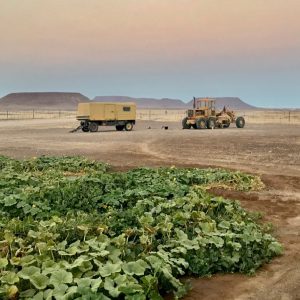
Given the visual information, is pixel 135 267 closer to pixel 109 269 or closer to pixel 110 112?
pixel 109 269

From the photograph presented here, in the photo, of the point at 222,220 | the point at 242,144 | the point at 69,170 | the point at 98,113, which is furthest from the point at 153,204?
the point at 98,113

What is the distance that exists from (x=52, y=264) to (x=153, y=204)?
3385 mm

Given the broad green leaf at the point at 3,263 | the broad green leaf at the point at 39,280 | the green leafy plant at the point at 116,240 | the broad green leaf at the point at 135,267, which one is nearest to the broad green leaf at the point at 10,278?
the green leafy plant at the point at 116,240

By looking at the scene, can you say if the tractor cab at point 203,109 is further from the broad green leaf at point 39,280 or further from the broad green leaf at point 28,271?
the broad green leaf at point 39,280

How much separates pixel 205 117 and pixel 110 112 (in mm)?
8482

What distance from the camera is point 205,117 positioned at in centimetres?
4188

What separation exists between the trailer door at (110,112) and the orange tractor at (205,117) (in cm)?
636

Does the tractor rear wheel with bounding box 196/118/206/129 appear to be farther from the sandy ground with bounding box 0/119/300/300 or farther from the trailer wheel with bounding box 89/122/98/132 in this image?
the sandy ground with bounding box 0/119/300/300

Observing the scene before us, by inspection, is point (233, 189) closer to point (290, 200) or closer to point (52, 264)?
point (290, 200)

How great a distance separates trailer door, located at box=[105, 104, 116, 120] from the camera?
129 feet

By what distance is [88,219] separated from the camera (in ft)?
25.5

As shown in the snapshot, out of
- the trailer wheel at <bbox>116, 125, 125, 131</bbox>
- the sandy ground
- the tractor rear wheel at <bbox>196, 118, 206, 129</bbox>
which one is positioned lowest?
the sandy ground

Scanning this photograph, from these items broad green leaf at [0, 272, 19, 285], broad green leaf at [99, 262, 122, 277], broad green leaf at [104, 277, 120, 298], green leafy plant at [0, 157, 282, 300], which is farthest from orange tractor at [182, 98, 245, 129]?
broad green leaf at [0, 272, 19, 285]

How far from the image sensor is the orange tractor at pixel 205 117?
41.4 metres
